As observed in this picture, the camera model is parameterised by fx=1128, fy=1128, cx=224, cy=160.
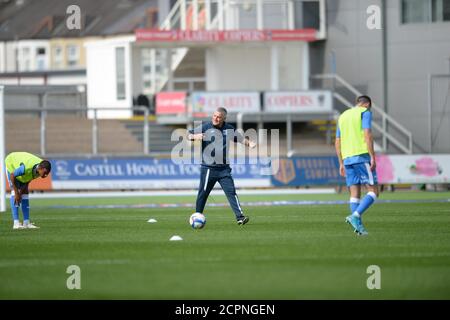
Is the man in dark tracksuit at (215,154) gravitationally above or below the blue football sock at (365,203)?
above

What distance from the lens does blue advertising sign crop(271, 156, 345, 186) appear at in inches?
1512

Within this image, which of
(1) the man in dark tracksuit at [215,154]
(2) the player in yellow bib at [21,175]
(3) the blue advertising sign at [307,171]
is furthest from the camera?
(3) the blue advertising sign at [307,171]

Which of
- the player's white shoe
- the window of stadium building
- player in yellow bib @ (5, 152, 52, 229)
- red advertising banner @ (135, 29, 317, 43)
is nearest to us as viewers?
player in yellow bib @ (5, 152, 52, 229)

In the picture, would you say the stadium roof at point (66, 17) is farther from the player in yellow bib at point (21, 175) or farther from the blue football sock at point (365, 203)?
the blue football sock at point (365, 203)

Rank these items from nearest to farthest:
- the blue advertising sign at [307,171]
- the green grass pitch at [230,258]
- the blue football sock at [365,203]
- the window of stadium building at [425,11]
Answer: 1. the green grass pitch at [230,258]
2. the blue football sock at [365,203]
3. the blue advertising sign at [307,171]
4. the window of stadium building at [425,11]

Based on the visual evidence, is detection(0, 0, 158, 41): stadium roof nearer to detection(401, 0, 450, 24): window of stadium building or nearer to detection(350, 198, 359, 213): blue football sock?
detection(401, 0, 450, 24): window of stadium building

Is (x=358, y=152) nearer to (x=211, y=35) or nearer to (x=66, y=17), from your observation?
(x=211, y=35)

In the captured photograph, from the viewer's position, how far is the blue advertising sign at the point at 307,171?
126ft

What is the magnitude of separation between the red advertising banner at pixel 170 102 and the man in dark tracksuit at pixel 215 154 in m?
26.8

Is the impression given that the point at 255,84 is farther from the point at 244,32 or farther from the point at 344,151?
the point at 344,151

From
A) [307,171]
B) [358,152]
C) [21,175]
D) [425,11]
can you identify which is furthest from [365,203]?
[425,11]

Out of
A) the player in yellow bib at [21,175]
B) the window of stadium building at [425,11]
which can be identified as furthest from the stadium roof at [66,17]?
the player in yellow bib at [21,175]

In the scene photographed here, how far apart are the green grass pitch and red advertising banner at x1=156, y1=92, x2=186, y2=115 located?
24.2 m

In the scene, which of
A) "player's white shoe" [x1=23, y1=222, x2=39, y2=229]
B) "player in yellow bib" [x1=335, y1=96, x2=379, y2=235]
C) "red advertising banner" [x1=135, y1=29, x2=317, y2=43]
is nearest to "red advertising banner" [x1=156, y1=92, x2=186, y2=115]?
"red advertising banner" [x1=135, y1=29, x2=317, y2=43]
